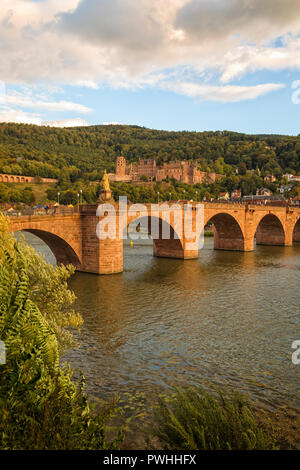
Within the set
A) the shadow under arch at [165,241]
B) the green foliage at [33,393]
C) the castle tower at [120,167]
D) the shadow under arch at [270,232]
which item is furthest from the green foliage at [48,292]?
the castle tower at [120,167]

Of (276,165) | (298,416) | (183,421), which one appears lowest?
(298,416)

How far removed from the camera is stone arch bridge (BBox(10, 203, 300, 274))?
2683 centimetres

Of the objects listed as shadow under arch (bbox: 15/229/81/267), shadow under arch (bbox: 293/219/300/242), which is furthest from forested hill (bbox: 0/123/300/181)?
shadow under arch (bbox: 15/229/81/267)

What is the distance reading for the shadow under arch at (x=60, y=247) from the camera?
89.1ft

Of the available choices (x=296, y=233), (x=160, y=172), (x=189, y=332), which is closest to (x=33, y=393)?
(x=189, y=332)

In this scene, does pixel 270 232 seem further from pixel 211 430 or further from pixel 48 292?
pixel 211 430

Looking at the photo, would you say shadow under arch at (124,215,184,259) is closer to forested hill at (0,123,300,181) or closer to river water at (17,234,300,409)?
river water at (17,234,300,409)

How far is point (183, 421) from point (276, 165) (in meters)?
156

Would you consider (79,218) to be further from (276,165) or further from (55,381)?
(276,165)

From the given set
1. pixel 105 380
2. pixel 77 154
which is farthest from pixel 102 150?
pixel 105 380

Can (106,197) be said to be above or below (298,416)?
above

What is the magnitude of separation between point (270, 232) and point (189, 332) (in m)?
46.1
